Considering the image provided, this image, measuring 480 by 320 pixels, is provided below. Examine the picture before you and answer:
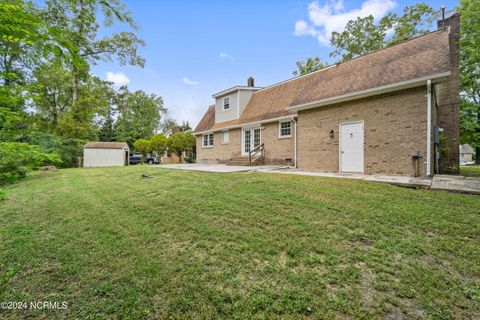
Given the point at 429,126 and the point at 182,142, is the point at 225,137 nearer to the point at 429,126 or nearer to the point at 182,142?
the point at 182,142

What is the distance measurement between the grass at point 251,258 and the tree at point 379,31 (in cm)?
2006

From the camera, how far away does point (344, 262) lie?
8.77 feet

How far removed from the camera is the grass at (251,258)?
203 centimetres

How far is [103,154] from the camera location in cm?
2433

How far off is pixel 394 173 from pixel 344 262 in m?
6.89

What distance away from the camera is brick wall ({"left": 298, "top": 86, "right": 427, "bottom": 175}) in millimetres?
7520

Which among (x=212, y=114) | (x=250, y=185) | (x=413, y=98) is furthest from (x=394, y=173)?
(x=212, y=114)

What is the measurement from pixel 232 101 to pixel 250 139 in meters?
4.03

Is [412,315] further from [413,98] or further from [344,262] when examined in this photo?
[413,98]

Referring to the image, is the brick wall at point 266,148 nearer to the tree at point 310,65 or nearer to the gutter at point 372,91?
the gutter at point 372,91

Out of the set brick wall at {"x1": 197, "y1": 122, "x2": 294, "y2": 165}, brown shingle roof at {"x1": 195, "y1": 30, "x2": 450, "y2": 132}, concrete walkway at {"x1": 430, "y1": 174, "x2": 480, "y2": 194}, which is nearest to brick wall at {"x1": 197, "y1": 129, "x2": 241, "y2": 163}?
brick wall at {"x1": 197, "y1": 122, "x2": 294, "y2": 165}

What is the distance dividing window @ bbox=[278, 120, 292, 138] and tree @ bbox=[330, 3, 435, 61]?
14.1 metres

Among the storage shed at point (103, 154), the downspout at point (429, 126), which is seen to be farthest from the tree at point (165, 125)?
the downspout at point (429, 126)

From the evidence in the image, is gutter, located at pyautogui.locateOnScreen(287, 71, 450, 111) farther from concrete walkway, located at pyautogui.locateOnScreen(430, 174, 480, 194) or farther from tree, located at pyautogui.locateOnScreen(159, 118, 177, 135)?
tree, located at pyautogui.locateOnScreen(159, 118, 177, 135)
